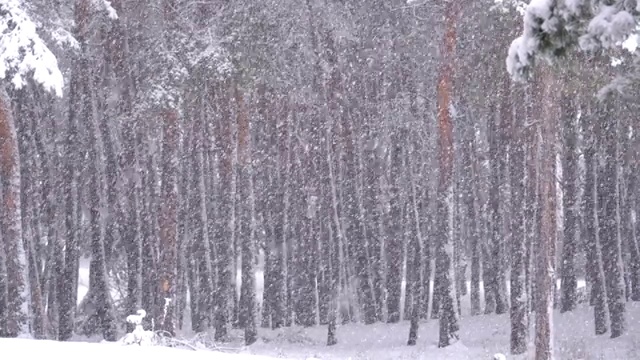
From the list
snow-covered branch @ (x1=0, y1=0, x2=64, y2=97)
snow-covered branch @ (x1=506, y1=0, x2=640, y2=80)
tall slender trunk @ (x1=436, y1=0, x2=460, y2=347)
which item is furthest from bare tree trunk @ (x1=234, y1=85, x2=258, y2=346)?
snow-covered branch @ (x1=506, y1=0, x2=640, y2=80)

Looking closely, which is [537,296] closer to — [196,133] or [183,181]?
[196,133]

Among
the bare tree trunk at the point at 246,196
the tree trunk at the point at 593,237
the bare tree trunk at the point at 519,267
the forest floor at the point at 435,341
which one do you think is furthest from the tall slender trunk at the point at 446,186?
the bare tree trunk at the point at 246,196

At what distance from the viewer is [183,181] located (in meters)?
30.4

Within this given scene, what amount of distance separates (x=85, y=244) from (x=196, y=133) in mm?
9887

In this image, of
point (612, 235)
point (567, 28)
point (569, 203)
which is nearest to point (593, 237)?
point (612, 235)

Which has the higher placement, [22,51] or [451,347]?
[22,51]

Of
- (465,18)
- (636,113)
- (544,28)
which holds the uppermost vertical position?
(465,18)

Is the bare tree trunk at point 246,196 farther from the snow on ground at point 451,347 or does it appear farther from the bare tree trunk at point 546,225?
the bare tree trunk at point 546,225

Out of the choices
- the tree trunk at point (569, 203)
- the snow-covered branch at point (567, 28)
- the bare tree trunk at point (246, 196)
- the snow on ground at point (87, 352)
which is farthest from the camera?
the bare tree trunk at point (246, 196)

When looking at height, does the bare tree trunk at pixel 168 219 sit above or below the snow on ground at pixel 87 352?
above

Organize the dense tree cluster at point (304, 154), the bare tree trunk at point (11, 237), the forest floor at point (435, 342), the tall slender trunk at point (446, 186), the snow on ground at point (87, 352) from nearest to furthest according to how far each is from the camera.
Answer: the snow on ground at point (87, 352) → the bare tree trunk at point (11, 237) → the dense tree cluster at point (304, 154) → the forest floor at point (435, 342) → the tall slender trunk at point (446, 186)

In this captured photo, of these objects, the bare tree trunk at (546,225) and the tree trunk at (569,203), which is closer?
the bare tree trunk at (546,225)

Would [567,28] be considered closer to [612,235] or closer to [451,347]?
[451,347]

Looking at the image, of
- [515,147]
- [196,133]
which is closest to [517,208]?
[515,147]
